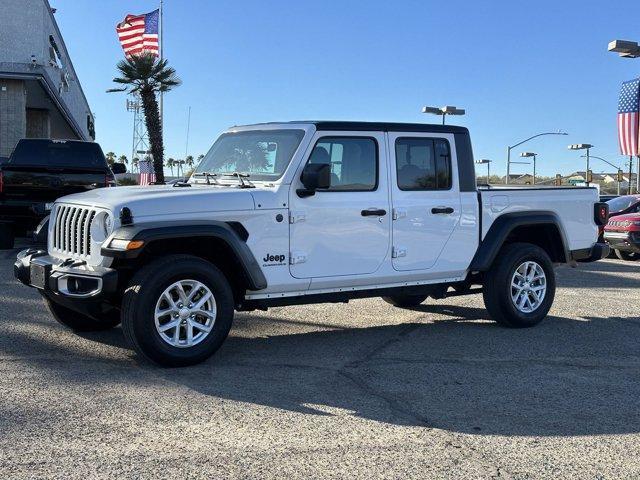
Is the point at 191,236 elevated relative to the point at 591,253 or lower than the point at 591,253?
elevated

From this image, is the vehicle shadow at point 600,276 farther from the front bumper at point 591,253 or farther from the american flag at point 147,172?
the american flag at point 147,172

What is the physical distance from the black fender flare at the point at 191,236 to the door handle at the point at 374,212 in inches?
44.6

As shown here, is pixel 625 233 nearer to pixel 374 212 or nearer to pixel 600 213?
pixel 600 213

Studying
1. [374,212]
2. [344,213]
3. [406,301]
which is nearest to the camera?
[344,213]

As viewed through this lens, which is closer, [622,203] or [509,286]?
[509,286]

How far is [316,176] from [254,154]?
90 cm

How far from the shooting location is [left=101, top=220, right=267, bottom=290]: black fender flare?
17.8 ft

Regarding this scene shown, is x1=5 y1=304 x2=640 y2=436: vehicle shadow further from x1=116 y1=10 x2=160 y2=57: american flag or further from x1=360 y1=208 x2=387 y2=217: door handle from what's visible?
x1=116 y1=10 x2=160 y2=57: american flag

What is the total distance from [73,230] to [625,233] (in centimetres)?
1235

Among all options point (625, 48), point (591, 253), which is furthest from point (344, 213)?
point (625, 48)

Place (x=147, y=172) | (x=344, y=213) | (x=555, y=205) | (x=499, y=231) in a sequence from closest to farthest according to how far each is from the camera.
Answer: (x=344, y=213)
(x=499, y=231)
(x=555, y=205)
(x=147, y=172)

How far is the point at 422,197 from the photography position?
701 cm

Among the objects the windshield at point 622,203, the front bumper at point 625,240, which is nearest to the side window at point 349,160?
the front bumper at point 625,240

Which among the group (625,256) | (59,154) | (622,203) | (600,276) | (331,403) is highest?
(59,154)
